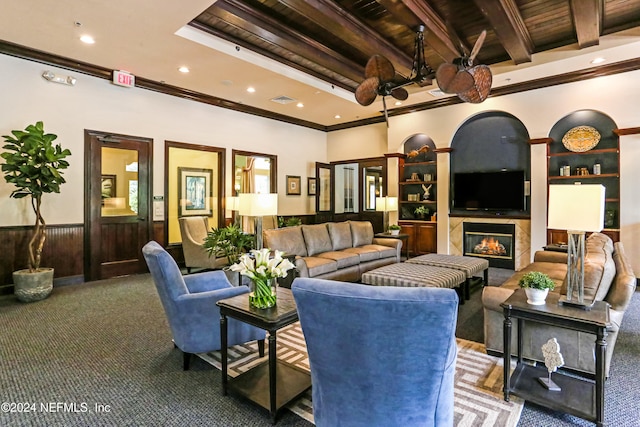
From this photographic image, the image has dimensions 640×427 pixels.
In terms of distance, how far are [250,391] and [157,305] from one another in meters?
2.60

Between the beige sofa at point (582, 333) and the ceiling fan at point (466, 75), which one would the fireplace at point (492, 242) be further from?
the ceiling fan at point (466, 75)

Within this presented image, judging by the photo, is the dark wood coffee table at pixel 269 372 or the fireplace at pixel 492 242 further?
the fireplace at pixel 492 242

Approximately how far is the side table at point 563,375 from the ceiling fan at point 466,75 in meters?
2.09

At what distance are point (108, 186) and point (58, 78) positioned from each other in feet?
5.60

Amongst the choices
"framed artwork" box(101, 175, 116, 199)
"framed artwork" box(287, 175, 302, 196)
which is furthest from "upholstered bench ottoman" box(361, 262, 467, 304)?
"framed artwork" box(287, 175, 302, 196)

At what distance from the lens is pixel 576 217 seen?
7.13 feet

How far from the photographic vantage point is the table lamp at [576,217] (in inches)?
83.4

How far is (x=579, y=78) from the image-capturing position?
18.3 feet

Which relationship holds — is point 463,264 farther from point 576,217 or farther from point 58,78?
point 58,78

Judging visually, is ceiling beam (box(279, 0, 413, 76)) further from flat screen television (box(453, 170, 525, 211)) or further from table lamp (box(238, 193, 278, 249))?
flat screen television (box(453, 170, 525, 211))

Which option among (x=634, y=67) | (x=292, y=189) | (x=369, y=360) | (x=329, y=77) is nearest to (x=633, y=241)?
(x=634, y=67)

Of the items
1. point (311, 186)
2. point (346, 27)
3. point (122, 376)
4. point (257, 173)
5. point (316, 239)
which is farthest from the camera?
point (311, 186)

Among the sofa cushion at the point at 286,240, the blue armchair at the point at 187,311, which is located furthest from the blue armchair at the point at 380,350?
the sofa cushion at the point at 286,240

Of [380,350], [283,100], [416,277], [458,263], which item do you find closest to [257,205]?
[416,277]
